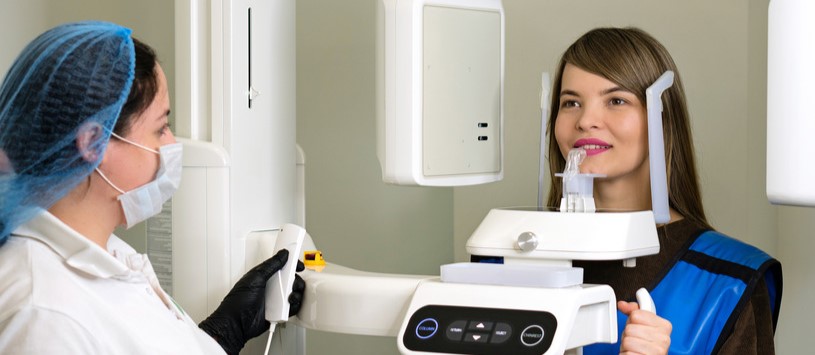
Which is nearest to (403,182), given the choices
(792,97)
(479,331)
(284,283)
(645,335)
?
(284,283)

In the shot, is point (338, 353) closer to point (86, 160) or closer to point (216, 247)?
point (216, 247)

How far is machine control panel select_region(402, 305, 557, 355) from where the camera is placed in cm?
136

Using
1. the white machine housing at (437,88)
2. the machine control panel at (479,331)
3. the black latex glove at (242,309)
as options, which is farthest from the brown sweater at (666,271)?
the black latex glove at (242,309)

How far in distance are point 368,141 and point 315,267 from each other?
111cm

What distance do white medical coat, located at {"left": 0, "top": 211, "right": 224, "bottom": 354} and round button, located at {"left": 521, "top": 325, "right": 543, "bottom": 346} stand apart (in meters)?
0.48

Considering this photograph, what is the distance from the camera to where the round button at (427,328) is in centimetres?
142

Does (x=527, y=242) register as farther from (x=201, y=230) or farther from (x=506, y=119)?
(x=506, y=119)

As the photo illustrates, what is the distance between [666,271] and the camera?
1805 millimetres

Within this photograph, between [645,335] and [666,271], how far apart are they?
34 centimetres

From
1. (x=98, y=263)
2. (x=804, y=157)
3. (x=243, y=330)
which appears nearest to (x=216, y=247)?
(x=243, y=330)

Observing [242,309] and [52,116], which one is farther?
[242,309]

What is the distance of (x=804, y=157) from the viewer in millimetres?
1182

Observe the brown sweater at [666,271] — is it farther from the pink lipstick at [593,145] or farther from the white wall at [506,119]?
the white wall at [506,119]

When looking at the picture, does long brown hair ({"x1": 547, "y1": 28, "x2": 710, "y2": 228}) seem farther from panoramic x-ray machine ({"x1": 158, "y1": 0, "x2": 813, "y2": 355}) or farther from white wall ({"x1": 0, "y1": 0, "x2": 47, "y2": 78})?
white wall ({"x1": 0, "y1": 0, "x2": 47, "y2": 78})
